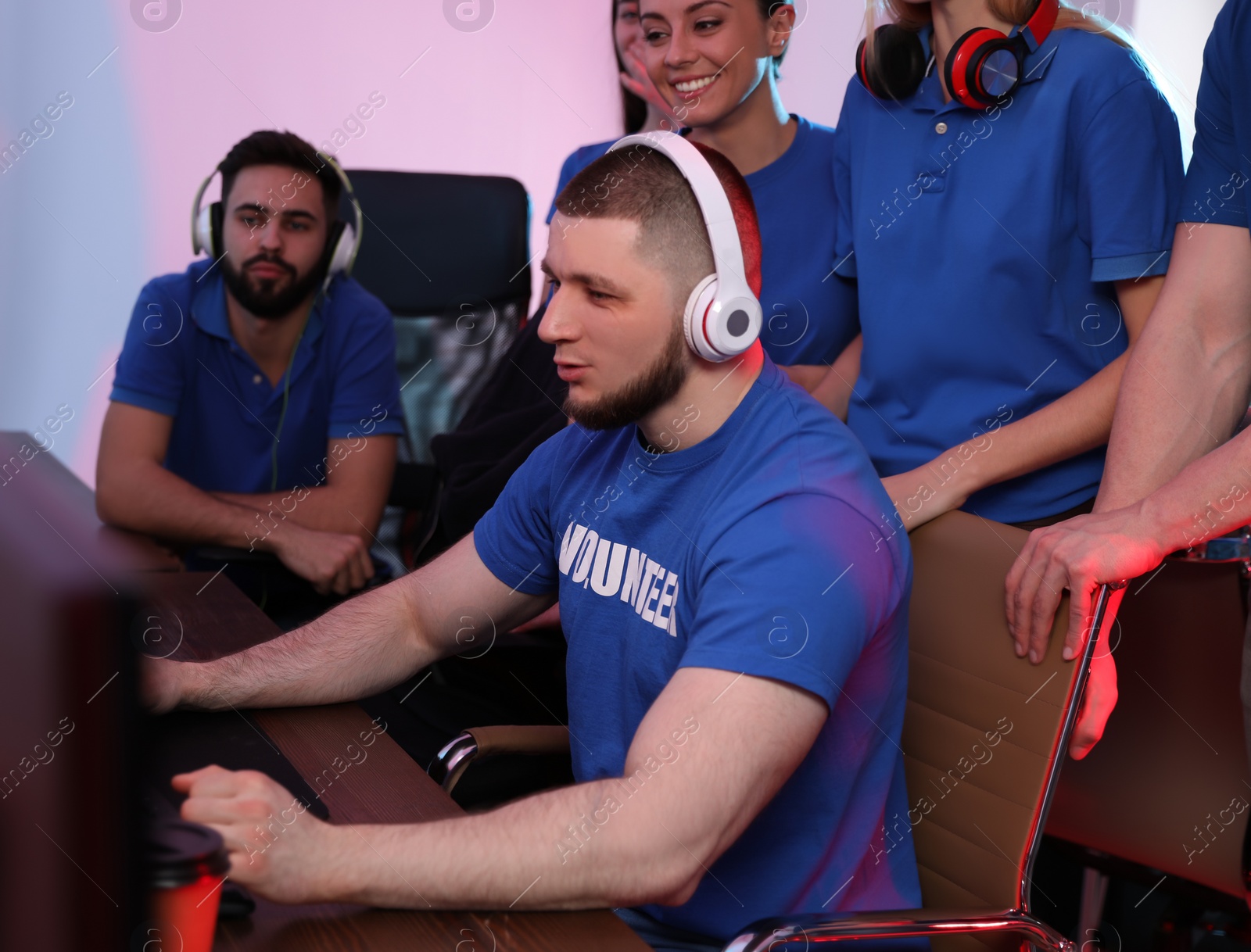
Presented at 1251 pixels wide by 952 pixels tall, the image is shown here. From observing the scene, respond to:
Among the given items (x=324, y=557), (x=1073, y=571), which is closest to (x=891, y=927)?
(x=1073, y=571)

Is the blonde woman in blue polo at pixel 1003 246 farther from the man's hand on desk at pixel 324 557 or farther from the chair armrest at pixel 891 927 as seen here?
the man's hand on desk at pixel 324 557

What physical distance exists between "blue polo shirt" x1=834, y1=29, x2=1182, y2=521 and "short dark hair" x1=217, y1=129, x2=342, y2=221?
123 centimetres

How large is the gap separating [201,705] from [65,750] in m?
0.85

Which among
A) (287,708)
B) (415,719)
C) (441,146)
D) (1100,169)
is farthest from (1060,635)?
(441,146)

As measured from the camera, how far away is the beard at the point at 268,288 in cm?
238

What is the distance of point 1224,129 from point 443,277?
1604mm

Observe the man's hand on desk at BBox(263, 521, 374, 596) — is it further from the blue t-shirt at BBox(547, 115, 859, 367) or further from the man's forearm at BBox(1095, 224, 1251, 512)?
the man's forearm at BBox(1095, 224, 1251, 512)

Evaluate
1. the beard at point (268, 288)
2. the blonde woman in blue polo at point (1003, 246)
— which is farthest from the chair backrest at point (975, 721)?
the beard at point (268, 288)

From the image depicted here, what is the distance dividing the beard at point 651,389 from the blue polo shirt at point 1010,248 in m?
0.39

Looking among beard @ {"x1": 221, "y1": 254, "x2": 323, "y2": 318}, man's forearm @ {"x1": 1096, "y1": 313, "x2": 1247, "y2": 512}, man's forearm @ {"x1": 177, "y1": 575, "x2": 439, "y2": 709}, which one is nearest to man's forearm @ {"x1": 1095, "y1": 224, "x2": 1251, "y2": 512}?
man's forearm @ {"x1": 1096, "y1": 313, "x2": 1247, "y2": 512}

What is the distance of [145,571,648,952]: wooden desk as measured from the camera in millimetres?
815

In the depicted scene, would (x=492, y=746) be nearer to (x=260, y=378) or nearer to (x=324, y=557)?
(x=324, y=557)

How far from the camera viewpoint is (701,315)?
1.12 metres

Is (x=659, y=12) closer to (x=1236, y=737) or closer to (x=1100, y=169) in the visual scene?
(x=1100, y=169)
